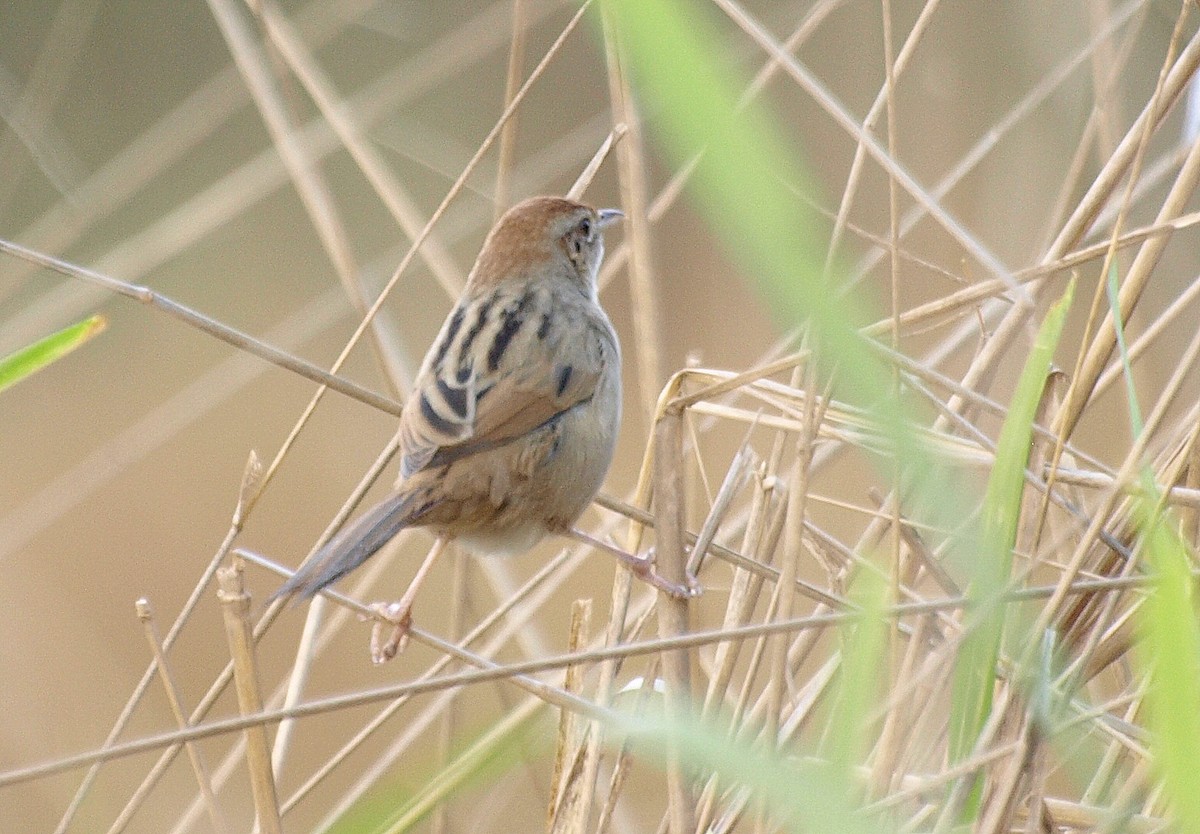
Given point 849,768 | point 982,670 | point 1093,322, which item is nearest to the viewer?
point 849,768

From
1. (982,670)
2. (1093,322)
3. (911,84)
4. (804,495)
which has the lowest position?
(982,670)

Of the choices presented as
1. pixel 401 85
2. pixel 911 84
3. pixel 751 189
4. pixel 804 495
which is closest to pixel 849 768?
pixel 751 189

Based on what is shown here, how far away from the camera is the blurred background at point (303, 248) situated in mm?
3523

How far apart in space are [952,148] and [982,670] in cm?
393

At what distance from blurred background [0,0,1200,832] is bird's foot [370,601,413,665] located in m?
0.13

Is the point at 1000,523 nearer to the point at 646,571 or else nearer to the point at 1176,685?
the point at 1176,685

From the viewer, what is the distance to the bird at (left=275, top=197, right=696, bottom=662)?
284cm

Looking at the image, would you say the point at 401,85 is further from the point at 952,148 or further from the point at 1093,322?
the point at 952,148

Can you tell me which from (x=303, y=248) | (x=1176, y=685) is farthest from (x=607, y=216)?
(x=303, y=248)

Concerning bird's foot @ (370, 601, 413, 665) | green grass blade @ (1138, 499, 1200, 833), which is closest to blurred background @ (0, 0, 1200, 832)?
bird's foot @ (370, 601, 413, 665)

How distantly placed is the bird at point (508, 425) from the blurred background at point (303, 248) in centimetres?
18

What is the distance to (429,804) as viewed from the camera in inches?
81.4

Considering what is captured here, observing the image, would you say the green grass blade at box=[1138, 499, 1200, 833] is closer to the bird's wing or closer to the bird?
the bird

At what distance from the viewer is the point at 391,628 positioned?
319 centimetres
